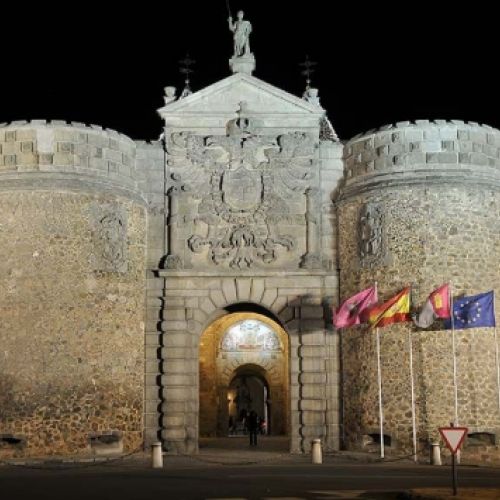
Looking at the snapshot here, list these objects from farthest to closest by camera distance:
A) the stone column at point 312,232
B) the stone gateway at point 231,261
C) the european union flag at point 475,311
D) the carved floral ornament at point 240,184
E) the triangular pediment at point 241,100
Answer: the triangular pediment at point 241,100
the carved floral ornament at point 240,184
the stone column at point 312,232
the stone gateway at point 231,261
the european union flag at point 475,311

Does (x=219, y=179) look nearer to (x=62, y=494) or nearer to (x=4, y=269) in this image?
(x=4, y=269)

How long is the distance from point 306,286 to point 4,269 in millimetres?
8051

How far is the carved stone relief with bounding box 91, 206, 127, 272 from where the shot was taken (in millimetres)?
23969

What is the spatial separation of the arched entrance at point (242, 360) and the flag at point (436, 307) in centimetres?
1197

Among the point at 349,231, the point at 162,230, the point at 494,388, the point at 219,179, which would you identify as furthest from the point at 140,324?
the point at 494,388

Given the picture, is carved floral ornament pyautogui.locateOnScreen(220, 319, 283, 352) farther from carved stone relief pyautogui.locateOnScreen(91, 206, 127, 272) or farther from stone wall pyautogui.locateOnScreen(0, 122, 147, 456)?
carved stone relief pyautogui.locateOnScreen(91, 206, 127, 272)

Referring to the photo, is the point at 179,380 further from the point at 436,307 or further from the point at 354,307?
the point at 436,307

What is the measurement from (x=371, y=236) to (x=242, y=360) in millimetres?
12278

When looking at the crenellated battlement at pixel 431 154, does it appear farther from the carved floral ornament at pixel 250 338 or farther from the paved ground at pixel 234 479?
the carved floral ornament at pixel 250 338

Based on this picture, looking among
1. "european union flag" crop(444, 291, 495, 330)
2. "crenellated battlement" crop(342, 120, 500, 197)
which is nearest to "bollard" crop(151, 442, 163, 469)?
"european union flag" crop(444, 291, 495, 330)

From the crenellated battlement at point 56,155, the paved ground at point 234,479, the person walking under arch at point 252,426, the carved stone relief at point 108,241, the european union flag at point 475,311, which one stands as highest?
the crenellated battlement at point 56,155

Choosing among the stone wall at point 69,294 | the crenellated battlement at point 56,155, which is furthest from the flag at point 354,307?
the crenellated battlement at point 56,155

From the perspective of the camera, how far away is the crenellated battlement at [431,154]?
24016 millimetres

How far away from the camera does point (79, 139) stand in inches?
961
